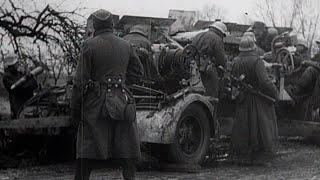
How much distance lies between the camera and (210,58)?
988 centimetres

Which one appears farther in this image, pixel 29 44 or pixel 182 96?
pixel 29 44

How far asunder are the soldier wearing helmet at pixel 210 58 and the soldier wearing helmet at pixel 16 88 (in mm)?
2581

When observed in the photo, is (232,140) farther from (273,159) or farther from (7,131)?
(7,131)

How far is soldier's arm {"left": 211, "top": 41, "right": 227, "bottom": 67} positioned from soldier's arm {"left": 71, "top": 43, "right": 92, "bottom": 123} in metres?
3.81

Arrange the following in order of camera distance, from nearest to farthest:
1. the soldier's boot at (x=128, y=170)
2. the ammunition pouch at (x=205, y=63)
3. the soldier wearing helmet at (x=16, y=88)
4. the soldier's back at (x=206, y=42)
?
1. the soldier's boot at (x=128, y=170)
2. the ammunition pouch at (x=205, y=63)
3. the soldier's back at (x=206, y=42)
4. the soldier wearing helmet at (x=16, y=88)

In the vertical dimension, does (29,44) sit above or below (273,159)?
above

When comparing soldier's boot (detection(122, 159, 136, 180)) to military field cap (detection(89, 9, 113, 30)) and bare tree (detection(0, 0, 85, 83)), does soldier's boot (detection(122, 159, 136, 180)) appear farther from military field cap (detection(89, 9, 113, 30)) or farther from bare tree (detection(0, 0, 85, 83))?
bare tree (detection(0, 0, 85, 83))

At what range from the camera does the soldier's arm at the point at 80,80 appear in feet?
20.4

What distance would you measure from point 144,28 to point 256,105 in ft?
6.71

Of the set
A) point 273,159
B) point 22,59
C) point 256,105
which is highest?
point 22,59

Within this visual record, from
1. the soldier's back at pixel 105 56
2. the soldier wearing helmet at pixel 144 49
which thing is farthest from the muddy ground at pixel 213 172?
the soldier's back at pixel 105 56

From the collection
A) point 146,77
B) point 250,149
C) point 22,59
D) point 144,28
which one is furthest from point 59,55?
point 250,149

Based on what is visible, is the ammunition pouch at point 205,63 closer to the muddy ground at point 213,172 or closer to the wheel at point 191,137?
the wheel at point 191,137

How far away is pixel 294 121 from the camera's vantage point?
11.7m
